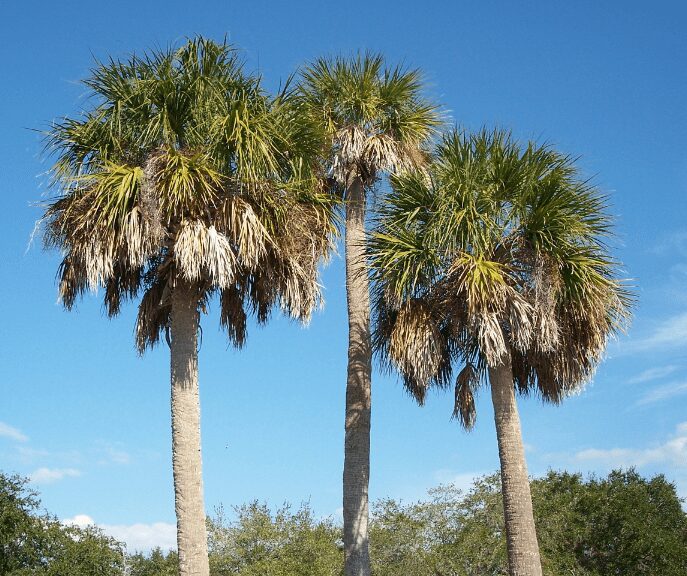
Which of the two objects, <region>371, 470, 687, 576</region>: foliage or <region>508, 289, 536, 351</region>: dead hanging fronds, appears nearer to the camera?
<region>508, 289, 536, 351</region>: dead hanging fronds

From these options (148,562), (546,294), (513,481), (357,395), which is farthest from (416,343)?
(148,562)

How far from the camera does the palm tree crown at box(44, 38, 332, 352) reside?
1154 cm

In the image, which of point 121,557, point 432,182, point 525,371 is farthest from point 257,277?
point 121,557

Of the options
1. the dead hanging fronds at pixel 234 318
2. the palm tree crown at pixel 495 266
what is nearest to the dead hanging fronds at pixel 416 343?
the palm tree crown at pixel 495 266

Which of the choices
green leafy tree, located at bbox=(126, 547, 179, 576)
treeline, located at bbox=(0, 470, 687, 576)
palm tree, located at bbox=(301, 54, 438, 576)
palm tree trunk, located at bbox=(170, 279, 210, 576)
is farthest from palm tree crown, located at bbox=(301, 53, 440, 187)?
green leafy tree, located at bbox=(126, 547, 179, 576)

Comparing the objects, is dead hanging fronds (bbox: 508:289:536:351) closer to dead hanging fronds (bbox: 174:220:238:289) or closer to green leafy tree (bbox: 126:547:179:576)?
dead hanging fronds (bbox: 174:220:238:289)

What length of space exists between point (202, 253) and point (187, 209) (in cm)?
81

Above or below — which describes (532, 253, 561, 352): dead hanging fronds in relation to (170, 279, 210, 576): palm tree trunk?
above

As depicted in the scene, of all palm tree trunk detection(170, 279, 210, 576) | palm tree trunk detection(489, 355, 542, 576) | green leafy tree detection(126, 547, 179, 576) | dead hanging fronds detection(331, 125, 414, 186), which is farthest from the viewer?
green leafy tree detection(126, 547, 179, 576)

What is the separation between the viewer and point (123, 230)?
37.4 feet

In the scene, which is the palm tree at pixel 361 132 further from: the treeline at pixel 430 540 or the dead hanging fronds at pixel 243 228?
the treeline at pixel 430 540

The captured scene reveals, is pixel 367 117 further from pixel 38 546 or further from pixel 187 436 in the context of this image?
pixel 38 546

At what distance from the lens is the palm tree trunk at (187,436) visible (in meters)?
10.9

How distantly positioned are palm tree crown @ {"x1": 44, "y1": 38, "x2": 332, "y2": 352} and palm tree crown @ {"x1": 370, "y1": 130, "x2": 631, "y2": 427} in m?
1.49
